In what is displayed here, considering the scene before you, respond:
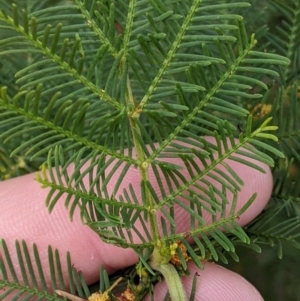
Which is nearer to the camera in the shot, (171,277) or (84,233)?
(171,277)

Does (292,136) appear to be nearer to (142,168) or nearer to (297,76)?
(297,76)

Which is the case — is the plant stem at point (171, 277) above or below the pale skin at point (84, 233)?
above

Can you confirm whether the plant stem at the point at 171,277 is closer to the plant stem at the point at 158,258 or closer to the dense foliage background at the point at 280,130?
the plant stem at the point at 158,258

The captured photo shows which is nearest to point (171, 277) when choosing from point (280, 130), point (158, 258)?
point (158, 258)

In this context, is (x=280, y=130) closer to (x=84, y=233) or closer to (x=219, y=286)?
(x=219, y=286)

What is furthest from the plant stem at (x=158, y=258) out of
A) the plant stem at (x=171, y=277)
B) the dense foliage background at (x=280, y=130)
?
the dense foliage background at (x=280, y=130)

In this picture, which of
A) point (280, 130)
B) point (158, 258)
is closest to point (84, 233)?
point (158, 258)

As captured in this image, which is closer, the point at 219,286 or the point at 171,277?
the point at 171,277

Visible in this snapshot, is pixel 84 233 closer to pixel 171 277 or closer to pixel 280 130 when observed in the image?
pixel 171 277

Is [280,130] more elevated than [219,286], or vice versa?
[280,130]
